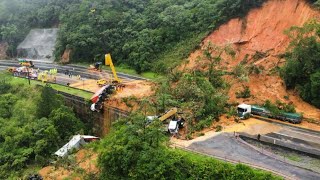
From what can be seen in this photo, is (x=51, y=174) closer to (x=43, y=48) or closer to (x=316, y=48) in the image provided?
(x=316, y=48)

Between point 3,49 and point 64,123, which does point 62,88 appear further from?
point 3,49

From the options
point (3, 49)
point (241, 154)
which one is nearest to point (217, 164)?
point (241, 154)

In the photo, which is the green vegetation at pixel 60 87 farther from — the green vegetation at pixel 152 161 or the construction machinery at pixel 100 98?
the green vegetation at pixel 152 161

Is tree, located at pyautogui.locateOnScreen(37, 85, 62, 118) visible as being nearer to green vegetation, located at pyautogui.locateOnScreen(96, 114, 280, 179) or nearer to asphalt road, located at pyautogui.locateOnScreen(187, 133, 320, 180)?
green vegetation, located at pyautogui.locateOnScreen(96, 114, 280, 179)

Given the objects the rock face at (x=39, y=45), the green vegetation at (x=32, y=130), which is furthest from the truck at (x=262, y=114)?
the rock face at (x=39, y=45)

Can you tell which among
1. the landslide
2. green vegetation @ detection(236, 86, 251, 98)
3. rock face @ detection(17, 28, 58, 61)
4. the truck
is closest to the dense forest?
rock face @ detection(17, 28, 58, 61)

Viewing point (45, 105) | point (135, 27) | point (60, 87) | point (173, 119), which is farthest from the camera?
point (135, 27)
